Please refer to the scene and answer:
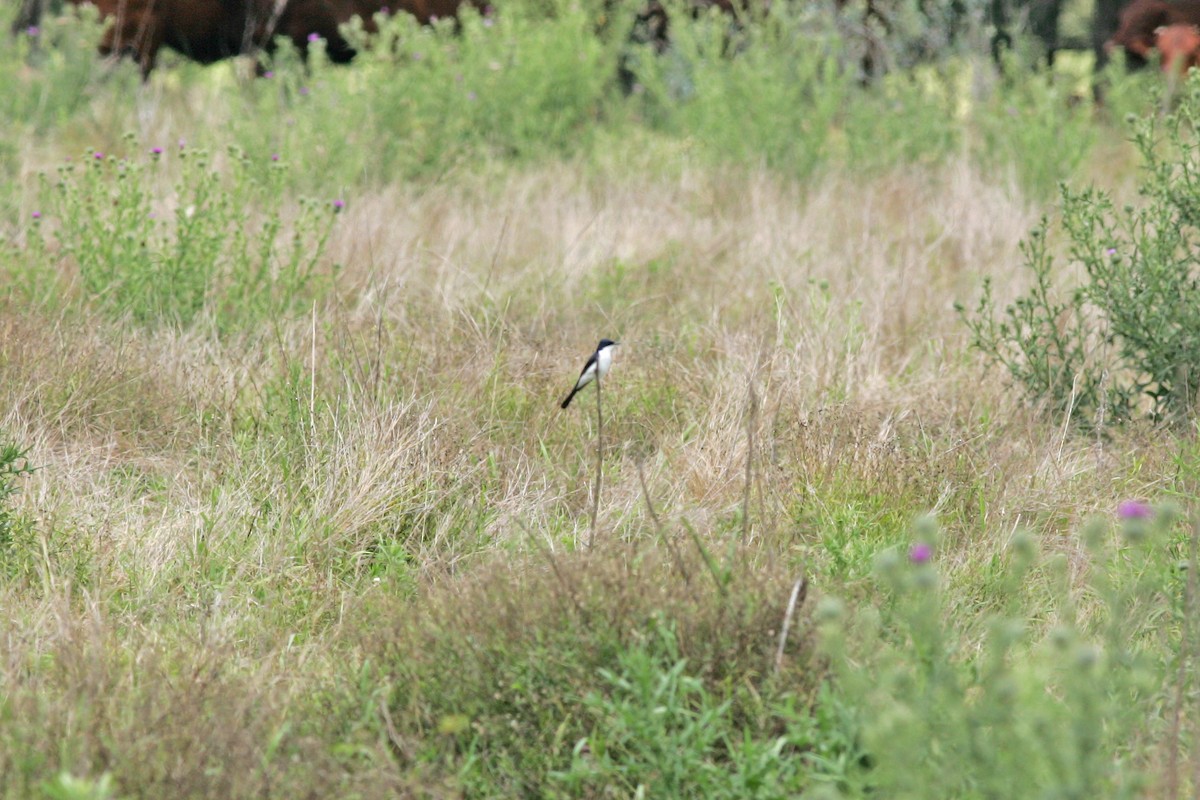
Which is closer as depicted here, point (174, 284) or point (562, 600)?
point (562, 600)

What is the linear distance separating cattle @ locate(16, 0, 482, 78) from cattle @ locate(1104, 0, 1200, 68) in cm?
452

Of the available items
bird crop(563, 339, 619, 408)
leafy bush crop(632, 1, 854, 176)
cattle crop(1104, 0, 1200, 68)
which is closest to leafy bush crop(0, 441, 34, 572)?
bird crop(563, 339, 619, 408)

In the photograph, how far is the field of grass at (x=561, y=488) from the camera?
2150 millimetres

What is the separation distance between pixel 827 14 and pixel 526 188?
312 centimetres

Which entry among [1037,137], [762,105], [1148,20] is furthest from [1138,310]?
[1148,20]

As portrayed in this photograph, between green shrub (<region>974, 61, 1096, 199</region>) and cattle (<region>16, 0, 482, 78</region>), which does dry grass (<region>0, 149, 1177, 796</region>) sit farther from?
cattle (<region>16, 0, 482, 78</region>)

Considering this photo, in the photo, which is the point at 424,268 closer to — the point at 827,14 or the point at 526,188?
the point at 526,188

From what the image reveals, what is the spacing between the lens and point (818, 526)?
315 centimetres

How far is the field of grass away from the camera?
2150mm

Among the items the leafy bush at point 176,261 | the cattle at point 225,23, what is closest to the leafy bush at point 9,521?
the leafy bush at point 176,261

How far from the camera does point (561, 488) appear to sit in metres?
3.32

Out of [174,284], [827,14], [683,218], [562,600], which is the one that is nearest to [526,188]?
[683,218]

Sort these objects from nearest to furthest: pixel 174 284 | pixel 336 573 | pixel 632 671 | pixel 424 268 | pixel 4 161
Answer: pixel 632 671, pixel 336 573, pixel 174 284, pixel 424 268, pixel 4 161

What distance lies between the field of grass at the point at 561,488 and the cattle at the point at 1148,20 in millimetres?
2253
